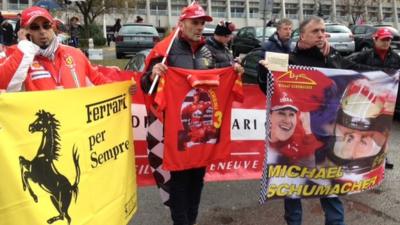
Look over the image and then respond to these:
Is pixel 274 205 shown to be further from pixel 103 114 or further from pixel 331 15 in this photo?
pixel 331 15

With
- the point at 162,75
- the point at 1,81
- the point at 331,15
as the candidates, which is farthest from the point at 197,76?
the point at 331,15

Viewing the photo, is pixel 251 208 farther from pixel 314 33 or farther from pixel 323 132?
pixel 314 33

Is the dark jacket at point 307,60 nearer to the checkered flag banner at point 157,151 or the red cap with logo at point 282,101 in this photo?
the red cap with logo at point 282,101

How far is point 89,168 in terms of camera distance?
3355mm

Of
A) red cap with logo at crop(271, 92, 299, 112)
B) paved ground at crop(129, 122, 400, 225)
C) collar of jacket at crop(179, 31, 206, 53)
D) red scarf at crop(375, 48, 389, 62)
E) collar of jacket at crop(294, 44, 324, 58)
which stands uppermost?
collar of jacket at crop(179, 31, 206, 53)

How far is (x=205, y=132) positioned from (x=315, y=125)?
913 mm

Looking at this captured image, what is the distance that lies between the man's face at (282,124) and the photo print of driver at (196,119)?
1.64 ft

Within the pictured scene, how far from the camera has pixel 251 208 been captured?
523 cm

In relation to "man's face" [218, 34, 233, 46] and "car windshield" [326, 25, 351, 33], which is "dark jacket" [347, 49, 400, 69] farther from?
"car windshield" [326, 25, 351, 33]

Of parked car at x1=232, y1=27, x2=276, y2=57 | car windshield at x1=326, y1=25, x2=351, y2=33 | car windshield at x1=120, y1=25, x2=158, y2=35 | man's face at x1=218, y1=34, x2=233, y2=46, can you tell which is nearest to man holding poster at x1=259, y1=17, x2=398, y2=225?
man's face at x1=218, y1=34, x2=233, y2=46

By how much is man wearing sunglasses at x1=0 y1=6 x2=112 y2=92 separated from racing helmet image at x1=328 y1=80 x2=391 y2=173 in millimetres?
2139

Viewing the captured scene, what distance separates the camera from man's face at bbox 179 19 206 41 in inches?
151

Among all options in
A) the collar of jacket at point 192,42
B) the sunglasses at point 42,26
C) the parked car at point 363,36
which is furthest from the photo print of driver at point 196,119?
the parked car at point 363,36

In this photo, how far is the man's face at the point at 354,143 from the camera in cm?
417
